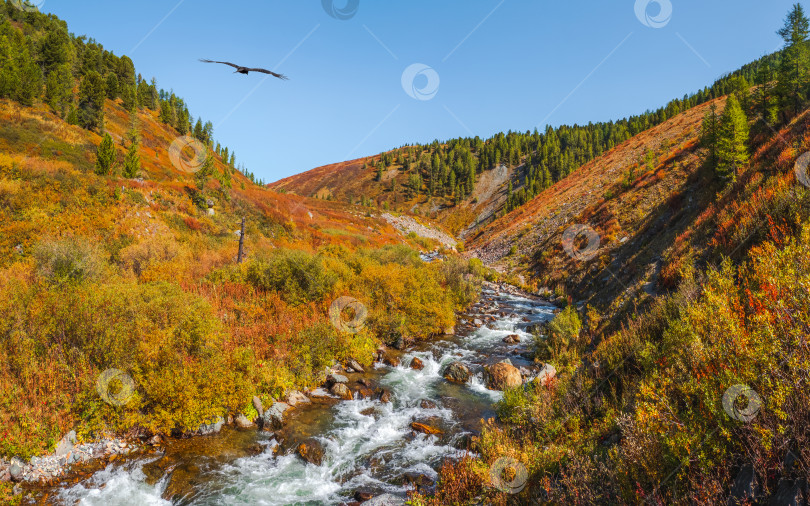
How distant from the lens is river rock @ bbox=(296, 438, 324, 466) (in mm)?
8188

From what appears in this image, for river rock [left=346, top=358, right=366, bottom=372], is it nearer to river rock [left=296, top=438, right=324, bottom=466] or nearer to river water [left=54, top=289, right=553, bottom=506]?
river water [left=54, top=289, right=553, bottom=506]

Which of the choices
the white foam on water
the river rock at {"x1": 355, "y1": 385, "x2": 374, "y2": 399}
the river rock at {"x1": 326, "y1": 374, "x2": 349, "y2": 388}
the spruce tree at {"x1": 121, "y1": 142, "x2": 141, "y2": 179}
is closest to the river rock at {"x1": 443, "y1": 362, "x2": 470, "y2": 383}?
the river rock at {"x1": 355, "y1": 385, "x2": 374, "y2": 399}

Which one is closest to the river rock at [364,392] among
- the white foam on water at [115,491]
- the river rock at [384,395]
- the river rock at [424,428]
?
the river rock at [384,395]

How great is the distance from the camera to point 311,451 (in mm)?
8406

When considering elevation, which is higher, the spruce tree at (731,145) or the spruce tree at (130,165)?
the spruce tree at (731,145)

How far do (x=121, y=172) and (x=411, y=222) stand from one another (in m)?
55.9

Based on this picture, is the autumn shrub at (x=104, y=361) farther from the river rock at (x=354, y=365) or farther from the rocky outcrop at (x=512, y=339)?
the rocky outcrop at (x=512, y=339)

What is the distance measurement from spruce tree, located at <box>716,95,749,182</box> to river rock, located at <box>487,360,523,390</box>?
18319 millimetres

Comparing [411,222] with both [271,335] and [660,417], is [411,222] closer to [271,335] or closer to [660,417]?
[271,335]

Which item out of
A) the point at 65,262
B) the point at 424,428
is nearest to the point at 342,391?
the point at 424,428

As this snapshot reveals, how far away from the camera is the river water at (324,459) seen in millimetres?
6770

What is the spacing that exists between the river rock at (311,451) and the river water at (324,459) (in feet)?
0.39

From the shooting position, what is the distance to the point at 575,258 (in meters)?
30.6

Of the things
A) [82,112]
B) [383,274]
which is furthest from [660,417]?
[82,112]
